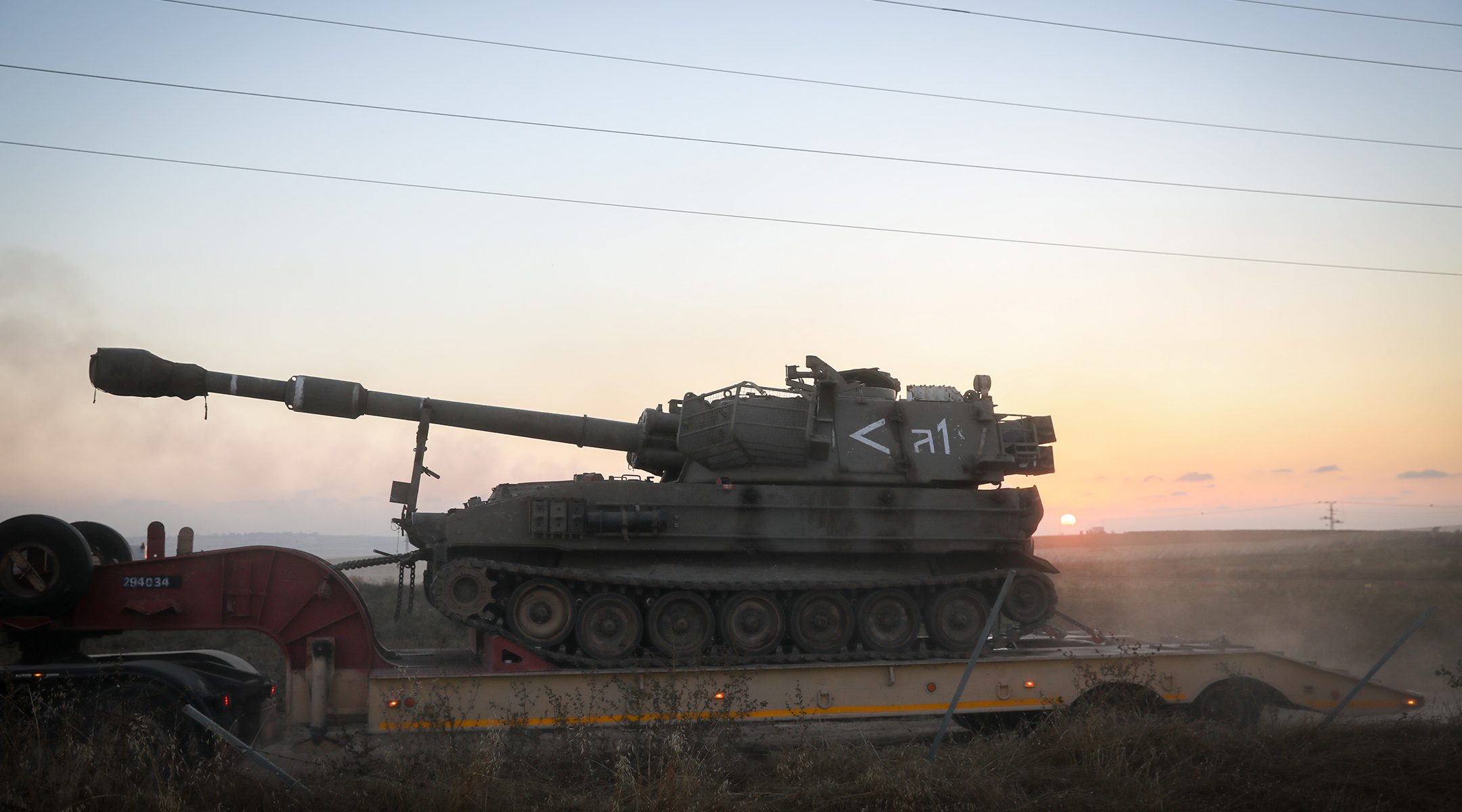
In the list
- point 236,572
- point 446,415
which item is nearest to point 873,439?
point 446,415

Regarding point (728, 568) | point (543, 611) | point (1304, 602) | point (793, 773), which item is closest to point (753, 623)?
point (728, 568)

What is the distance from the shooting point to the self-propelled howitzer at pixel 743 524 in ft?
36.2

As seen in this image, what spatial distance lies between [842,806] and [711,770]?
4.02ft

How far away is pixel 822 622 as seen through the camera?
11.6m

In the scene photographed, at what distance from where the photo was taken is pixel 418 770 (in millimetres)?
7621

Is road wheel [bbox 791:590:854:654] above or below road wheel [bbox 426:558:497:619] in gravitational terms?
below

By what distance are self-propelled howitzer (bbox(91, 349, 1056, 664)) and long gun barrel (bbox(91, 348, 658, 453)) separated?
0.9 inches

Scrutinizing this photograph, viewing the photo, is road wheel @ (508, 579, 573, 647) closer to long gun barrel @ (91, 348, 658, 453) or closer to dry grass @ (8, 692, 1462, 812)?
dry grass @ (8, 692, 1462, 812)

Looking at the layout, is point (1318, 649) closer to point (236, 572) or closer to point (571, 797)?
point (571, 797)

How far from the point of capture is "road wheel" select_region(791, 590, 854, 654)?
1145cm

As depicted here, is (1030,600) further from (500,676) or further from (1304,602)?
(1304,602)

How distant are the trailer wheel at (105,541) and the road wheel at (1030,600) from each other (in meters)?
10.0

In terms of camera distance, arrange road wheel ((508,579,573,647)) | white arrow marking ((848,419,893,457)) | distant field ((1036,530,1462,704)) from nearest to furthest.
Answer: road wheel ((508,579,573,647)), white arrow marking ((848,419,893,457)), distant field ((1036,530,1462,704))

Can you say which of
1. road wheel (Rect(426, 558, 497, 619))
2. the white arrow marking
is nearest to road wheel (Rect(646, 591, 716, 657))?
road wheel (Rect(426, 558, 497, 619))
